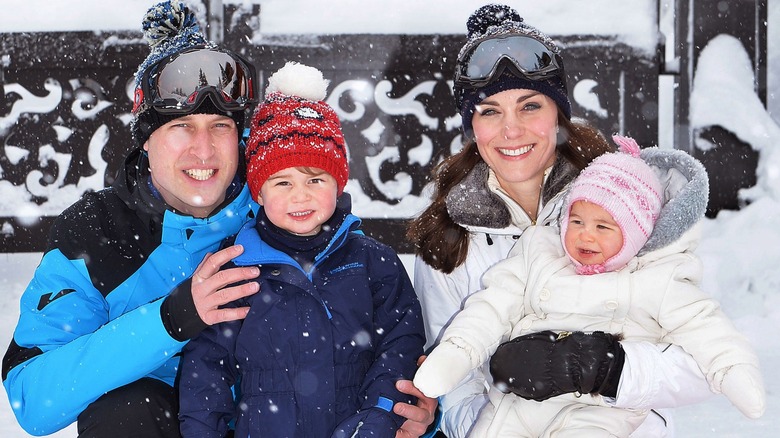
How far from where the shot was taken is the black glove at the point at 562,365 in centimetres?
236

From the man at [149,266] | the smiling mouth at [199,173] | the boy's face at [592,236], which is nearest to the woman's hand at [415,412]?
the man at [149,266]

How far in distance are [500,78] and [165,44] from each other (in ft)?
4.01

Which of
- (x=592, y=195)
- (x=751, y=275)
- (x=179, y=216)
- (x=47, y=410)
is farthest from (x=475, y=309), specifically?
(x=751, y=275)

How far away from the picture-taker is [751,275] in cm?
604

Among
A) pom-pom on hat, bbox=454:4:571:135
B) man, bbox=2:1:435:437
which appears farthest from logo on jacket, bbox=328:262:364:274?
pom-pom on hat, bbox=454:4:571:135

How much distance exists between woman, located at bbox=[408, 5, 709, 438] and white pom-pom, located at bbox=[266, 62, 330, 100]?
1.87 ft

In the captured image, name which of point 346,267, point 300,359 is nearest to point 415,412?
point 300,359

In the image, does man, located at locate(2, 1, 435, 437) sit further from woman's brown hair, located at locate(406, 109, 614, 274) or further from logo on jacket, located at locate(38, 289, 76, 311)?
woman's brown hair, located at locate(406, 109, 614, 274)

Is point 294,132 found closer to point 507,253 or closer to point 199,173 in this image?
point 199,173

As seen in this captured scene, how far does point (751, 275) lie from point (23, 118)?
5.81 metres

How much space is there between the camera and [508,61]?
2928mm

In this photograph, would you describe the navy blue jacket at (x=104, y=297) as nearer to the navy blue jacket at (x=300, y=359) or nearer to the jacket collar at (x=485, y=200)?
the navy blue jacket at (x=300, y=359)

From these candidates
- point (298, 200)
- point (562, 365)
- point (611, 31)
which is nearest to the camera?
point (562, 365)

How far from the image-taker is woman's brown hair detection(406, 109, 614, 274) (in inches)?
118
